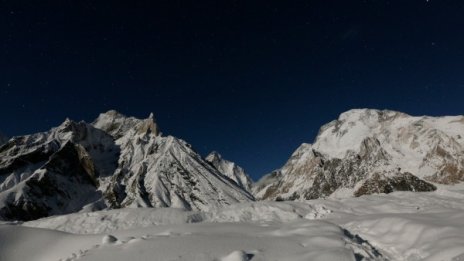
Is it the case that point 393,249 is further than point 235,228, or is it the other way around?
point 235,228

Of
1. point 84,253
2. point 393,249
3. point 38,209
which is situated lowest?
point 393,249

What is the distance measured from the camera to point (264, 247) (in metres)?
13.1

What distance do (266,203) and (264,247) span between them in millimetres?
14628

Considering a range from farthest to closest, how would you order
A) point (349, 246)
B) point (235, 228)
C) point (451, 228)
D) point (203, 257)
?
point (235, 228) → point (451, 228) → point (349, 246) → point (203, 257)

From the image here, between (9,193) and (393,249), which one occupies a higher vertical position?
(9,193)

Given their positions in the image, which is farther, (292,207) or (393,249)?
(292,207)

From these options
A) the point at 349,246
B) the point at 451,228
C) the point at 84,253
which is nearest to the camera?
the point at 84,253

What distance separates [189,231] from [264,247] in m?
3.53

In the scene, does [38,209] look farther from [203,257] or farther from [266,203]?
[203,257]

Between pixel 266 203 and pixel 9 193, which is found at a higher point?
pixel 9 193

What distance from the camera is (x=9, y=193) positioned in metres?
170

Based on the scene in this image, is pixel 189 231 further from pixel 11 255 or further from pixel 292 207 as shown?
pixel 292 207

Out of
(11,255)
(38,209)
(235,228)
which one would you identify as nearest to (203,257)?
(235,228)

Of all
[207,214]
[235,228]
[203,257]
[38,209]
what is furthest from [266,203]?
[38,209]
